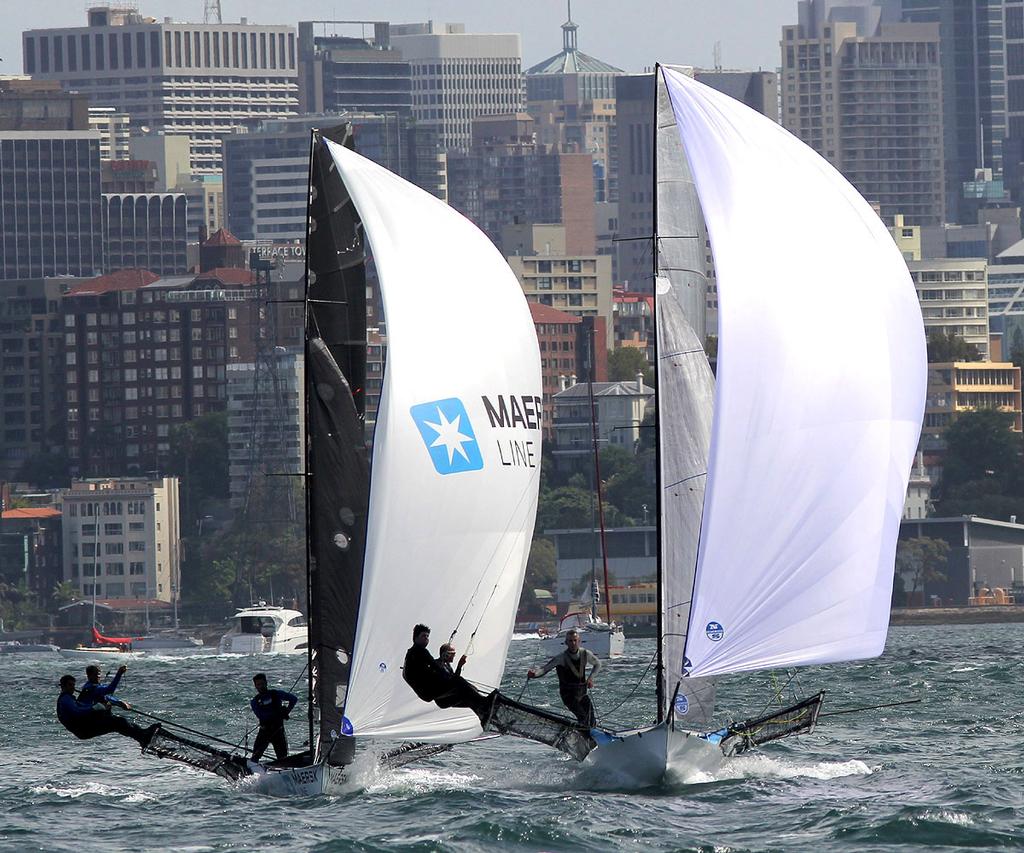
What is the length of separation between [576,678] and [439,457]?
2.07 m

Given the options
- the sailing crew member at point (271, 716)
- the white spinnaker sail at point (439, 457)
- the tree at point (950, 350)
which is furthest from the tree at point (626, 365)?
the sailing crew member at point (271, 716)

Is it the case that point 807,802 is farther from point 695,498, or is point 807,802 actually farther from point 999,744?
point 999,744

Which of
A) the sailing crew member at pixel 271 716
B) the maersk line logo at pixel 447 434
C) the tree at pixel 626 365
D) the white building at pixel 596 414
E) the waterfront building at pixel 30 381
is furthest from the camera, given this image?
the tree at pixel 626 365

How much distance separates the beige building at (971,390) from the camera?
125438mm

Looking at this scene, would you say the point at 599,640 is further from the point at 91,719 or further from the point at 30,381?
the point at 30,381

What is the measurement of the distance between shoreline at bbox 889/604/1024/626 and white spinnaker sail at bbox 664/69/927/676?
3034 inches

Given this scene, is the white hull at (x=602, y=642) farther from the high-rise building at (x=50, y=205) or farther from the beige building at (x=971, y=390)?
the high-rise building at (x=50, y=205)

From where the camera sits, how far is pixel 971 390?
422ft

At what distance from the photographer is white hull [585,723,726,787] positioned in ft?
67.8

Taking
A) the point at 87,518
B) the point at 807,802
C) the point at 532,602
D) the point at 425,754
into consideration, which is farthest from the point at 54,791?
the point at 87,518

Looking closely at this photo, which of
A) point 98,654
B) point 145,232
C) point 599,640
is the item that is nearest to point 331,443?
point 599,640

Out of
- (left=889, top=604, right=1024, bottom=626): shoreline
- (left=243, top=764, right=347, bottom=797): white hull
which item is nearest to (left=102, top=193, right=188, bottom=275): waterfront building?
(left=889, top=604, right=1024, bottom=626): shoreline

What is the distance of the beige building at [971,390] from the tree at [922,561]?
66.0 ft

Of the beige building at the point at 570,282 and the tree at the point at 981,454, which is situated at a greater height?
the beige building at the point at 570,282
